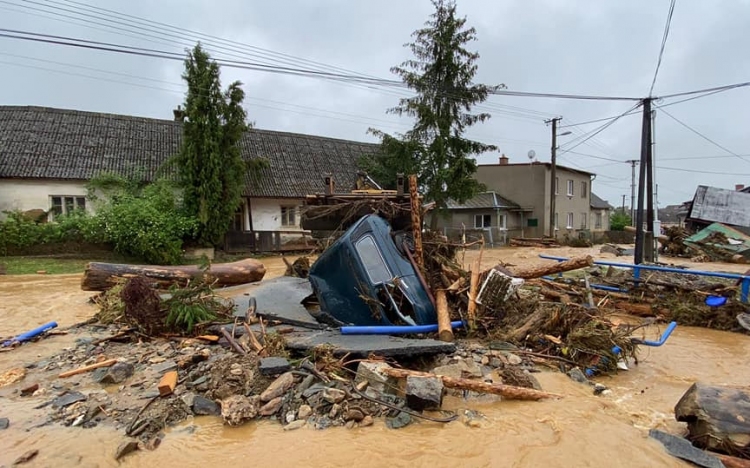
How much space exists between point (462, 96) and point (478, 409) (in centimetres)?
2079

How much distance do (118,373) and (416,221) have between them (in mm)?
4619

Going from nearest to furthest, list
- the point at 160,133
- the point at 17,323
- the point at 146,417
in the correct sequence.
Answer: the point at 146,417
the point at 17,323
the point at 160,133

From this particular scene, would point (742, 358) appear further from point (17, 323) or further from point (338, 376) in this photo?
point (17, 323)

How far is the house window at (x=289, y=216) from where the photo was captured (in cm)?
2177

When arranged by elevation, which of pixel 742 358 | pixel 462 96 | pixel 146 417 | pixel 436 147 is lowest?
pixel 742 358

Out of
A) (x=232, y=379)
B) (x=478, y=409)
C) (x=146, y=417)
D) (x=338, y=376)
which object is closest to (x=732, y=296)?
(x=478, y=409)

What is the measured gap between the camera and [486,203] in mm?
30953

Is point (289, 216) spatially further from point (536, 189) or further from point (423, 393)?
point (536, 189)

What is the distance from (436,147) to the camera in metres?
21.8

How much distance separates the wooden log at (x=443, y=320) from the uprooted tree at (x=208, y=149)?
13574 mm

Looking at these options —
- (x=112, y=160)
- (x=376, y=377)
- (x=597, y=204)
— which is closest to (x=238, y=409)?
(x=376, y=377)

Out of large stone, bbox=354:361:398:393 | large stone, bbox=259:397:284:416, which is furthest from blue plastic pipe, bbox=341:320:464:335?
large stone, bbox=259:397:284:416

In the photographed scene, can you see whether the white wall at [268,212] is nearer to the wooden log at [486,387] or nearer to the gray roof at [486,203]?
the gray roof at [486,203]

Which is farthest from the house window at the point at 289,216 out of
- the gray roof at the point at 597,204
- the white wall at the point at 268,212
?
the gray roof at the point at 597,204
